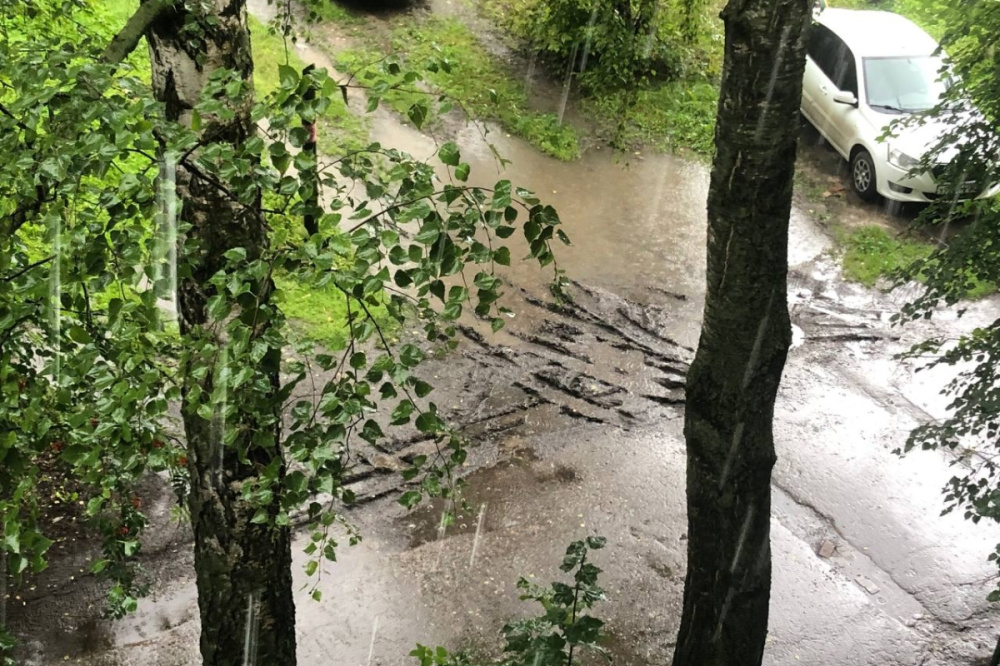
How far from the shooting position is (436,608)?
592 centimetres

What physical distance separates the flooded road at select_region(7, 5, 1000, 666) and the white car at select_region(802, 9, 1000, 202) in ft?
6.17

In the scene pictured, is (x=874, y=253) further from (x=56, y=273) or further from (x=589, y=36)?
(x=56, y=273)

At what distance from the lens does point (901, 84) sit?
11.7 meters

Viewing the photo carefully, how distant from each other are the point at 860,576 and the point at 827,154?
8213 mm

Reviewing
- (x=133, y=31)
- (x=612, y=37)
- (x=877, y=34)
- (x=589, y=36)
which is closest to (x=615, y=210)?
(x=612, y=37)

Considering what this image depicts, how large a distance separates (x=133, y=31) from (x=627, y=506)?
553 cm

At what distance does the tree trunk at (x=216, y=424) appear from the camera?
9.77ft

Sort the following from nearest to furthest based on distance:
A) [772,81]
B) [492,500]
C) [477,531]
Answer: [772,81] → [477,531] → [492,500]

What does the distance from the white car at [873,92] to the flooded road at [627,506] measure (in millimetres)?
1882

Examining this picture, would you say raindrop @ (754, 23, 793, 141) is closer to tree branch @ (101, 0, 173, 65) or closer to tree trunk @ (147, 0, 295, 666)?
tree trunk @ (147, 0, 295, 666)

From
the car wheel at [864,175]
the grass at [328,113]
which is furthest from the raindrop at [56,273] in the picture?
the car wheel at [864,175]

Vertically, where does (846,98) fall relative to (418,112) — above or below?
below

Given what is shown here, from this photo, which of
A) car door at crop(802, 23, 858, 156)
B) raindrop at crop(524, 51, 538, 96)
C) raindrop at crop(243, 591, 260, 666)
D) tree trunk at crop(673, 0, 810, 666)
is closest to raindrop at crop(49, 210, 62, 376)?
raindrop at crop(243, 591, 260, 666)

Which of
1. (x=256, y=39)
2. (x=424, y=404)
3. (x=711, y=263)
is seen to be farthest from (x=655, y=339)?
(x=256, y=39)
